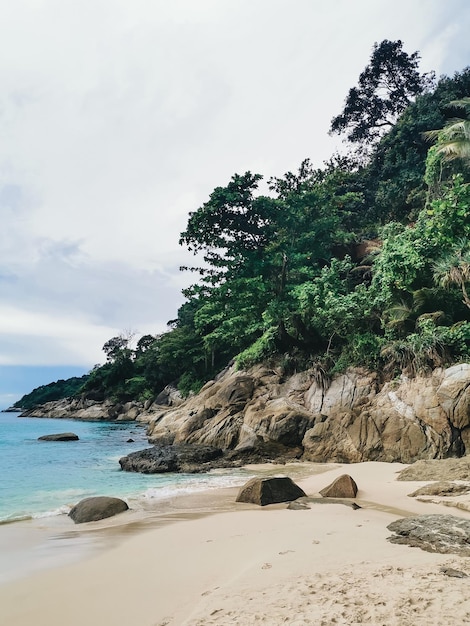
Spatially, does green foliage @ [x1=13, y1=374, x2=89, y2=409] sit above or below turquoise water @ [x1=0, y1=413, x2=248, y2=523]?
above

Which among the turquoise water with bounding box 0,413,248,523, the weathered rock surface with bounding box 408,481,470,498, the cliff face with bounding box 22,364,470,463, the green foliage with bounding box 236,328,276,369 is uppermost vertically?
the green foliage with bounding box 236,328,276,369

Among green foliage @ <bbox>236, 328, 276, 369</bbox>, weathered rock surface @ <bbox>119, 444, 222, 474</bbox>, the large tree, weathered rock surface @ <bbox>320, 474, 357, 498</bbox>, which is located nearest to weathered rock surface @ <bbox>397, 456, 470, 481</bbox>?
weathered rock surface @ <bbox>320, 474, 357, 498</bbox>

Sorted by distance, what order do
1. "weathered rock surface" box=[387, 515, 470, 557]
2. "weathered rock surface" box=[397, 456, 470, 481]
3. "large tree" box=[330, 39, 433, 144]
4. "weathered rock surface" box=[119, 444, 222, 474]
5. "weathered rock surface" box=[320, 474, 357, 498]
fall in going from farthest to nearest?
1. "large tree" box=[330, 39, 433, 144]
2. "weathered rock surface" box=[119, 444, 222, 474]
3. "weathered rock surface" box=[397, 456, 470, 481]
4. "weathered rock surface" box=[320, 474, 357, 498]
5. "weathered rock surface" box=[387, 515, 470, 557]

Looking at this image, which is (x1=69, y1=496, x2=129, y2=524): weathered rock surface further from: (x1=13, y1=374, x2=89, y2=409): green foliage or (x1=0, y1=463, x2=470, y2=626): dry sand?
(x1=13, y1=374, x2=89, y2=409): green foliage

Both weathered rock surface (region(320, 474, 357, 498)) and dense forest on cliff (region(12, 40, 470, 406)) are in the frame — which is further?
dense forest on cliff (region(12, 40, 470, 406))

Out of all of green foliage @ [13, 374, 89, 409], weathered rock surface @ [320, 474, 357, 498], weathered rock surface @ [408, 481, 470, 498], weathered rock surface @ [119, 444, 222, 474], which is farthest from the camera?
green foliage @ [13, 374, 89, 409]

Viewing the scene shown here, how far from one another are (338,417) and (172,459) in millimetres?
5204

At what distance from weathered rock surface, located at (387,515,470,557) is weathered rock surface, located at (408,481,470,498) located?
2154mm

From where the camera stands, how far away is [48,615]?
333 centimetres

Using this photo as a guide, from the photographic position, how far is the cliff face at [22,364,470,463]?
1060cm

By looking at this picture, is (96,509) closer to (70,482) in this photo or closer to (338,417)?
(70,482)

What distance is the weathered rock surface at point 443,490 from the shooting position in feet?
21.5

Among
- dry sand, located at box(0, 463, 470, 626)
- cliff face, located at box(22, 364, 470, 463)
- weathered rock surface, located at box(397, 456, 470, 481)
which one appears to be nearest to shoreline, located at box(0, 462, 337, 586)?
dry sand, located at box(0, 463, 470, 626)

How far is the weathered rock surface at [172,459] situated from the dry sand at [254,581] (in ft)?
21.2
